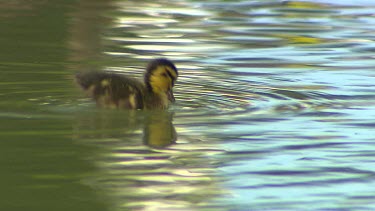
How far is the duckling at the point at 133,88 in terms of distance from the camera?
746 centimetres

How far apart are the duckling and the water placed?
79 mm

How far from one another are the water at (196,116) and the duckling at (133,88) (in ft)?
0.26

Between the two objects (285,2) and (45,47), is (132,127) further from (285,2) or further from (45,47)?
(285,2)

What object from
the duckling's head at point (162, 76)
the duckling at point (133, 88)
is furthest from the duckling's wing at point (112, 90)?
the duckling's head at point (162, 76)

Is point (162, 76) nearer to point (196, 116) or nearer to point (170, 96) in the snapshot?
point (170, 96)

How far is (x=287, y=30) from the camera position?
1141cm

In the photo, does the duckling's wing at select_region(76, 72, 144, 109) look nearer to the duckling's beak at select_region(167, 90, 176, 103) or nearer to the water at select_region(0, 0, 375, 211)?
the water at select_region(0, 0, 375, 211)

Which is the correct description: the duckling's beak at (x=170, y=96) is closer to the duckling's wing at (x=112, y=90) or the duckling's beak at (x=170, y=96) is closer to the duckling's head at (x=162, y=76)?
the duckling's head at (x=162, y=76)

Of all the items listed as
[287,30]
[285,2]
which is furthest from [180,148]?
[285,2]

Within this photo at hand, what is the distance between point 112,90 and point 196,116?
0.57 m

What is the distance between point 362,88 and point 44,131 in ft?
8.39

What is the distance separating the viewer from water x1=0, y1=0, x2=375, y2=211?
5406 millimetres

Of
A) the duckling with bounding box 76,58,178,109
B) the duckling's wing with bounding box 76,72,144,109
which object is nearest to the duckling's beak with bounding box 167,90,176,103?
the duckling with bounding box 76,58,178,109

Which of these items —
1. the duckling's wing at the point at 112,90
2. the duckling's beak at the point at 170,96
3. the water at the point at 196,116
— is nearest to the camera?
the water at the point at 196,116
